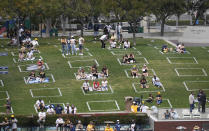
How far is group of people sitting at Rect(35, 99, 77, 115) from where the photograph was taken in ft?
200

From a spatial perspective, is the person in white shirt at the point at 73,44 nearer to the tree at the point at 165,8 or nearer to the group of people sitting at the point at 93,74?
the group of people sitting at the point at 93,74

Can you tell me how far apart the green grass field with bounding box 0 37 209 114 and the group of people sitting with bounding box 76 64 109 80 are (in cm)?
59

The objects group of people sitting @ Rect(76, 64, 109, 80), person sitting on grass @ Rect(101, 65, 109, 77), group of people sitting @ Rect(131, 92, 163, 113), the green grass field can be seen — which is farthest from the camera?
person sitting on grass @ Rect(101, 65, 109, 77)

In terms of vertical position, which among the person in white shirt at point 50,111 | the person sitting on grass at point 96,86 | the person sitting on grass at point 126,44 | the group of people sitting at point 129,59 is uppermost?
the person sitting on grass at point 126,44

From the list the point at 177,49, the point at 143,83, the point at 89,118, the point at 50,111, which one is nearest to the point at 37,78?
the point at 50,111

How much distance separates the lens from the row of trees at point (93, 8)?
83875 mm

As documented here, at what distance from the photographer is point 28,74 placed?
7200cm

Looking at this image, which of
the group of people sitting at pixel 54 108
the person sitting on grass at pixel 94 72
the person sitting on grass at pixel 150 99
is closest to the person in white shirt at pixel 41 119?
the group of people sitting at pixel 54 108

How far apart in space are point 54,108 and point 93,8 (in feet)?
111

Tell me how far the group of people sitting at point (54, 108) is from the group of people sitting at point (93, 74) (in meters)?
7.51

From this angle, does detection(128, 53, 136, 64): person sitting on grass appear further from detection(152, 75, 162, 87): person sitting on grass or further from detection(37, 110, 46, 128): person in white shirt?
detection(37, 110, 46, 128): person in white shirt

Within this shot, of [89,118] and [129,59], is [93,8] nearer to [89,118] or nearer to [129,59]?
[129,59]

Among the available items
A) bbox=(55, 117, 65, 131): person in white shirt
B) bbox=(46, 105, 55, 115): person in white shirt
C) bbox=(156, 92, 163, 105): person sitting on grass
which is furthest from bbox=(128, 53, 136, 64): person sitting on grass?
bbox=(55, 117, 65, 131): person in white shirt

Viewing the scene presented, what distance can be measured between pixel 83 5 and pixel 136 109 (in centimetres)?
3361
